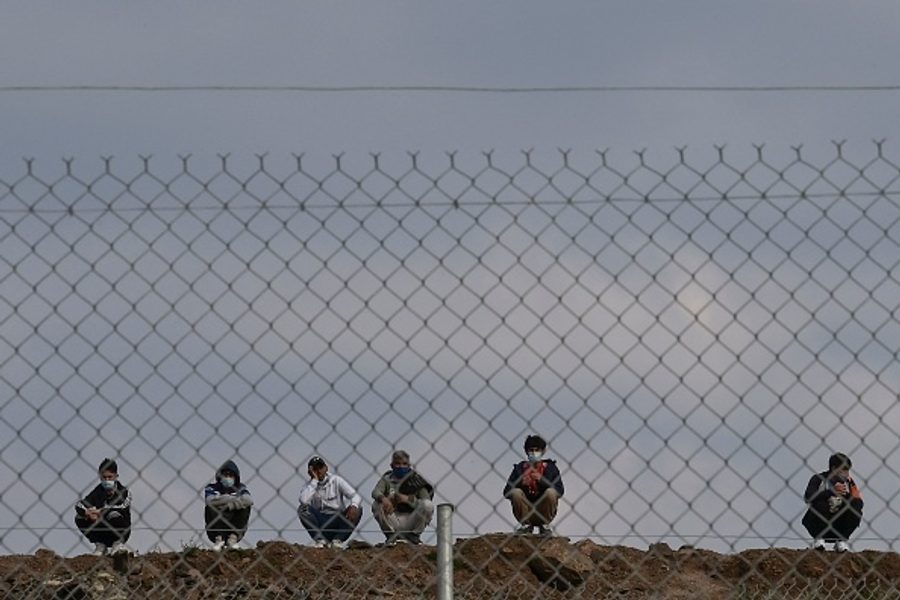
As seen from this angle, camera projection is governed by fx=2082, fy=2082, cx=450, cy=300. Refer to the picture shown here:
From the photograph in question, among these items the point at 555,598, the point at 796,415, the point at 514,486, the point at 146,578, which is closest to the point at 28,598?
the point at 514,486

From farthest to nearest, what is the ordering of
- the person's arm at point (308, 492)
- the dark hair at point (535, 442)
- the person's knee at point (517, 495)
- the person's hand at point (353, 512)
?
1. the person's arm at point (308, 492)
2. the person's hand at point (353, 512)
3. the person's knee at point (517, 495)
4. the dark hair at point (535, 442)

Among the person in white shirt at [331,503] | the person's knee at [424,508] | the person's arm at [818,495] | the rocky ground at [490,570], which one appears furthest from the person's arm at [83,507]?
the rocky ground at [490,570]

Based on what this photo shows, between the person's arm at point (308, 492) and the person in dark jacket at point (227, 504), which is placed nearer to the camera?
the person in dark jacket at point (227, 504)

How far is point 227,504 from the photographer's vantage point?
6332 mm

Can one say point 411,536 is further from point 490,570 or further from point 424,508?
point 490,570

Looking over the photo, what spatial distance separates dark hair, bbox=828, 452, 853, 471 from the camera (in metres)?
5.83

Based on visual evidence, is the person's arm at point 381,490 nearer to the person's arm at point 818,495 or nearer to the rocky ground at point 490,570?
the person's arm at point 818,495

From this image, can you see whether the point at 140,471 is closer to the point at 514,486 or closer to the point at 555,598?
the point at 514,486

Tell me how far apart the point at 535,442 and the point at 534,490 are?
2.93 ft

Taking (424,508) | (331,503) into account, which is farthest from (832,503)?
(331,503)

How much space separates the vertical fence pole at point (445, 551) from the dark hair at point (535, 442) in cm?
28

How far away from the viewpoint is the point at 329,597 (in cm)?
1451

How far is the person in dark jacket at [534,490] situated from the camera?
18.7 feet

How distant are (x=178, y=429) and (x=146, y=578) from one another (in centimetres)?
829
